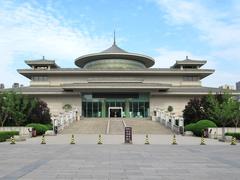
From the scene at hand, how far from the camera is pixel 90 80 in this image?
199ft

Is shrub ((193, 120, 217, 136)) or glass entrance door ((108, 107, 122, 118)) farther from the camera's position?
glass entrance door ((108, 107, 122, 118))

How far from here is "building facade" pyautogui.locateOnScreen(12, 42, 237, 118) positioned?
5766 cm

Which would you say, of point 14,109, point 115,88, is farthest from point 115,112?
point 14,109

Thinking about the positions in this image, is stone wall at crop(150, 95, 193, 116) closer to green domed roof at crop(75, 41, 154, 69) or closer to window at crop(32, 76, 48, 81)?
green domed roof at crop(75, 41, 154, 69)

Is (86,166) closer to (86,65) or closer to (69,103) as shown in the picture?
(69,103)

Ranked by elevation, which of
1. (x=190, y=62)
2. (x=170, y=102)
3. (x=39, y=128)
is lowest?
(x=39, y=128)

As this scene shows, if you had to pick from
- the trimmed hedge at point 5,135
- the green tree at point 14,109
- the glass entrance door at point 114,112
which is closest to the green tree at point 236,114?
the trimmed hedge at point 5,135

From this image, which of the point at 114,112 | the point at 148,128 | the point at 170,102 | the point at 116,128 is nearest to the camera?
the point at 116,128

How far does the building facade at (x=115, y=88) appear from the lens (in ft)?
189

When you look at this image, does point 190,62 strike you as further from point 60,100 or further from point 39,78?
point 39,78

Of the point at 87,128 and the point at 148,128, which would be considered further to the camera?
the point at 148,128

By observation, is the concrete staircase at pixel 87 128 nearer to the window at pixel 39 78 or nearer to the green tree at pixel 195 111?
the green tree at pixel 195 111

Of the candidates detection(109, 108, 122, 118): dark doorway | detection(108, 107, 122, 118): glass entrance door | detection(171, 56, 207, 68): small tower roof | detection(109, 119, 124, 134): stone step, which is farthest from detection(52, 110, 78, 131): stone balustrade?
detection(171, 56, 207, 68): small tower roof

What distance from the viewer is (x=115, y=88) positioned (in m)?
56.2
